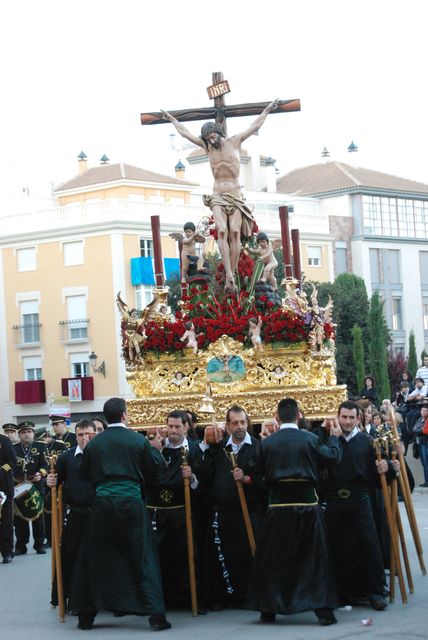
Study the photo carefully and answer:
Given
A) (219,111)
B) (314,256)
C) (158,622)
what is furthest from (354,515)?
(314,256)

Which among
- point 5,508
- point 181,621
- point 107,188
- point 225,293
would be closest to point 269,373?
point 225,293

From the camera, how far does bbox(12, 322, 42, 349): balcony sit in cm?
5484

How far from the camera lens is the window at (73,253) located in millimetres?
53438

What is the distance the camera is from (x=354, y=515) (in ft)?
35.2

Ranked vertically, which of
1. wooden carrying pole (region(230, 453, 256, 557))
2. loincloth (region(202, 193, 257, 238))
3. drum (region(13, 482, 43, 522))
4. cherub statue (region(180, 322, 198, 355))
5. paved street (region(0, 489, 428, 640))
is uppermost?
loincloth (region(202, 193, 257, 238))

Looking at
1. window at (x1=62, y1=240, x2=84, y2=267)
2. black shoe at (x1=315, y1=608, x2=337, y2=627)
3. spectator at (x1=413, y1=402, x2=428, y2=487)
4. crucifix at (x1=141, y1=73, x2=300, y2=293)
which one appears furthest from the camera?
window at (x1=62, y1=240, x2=84, y2=267)

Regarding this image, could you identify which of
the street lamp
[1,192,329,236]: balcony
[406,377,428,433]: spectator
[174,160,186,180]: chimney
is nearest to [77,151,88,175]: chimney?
[174,160,186,180]: chimney

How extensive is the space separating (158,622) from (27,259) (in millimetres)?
45693

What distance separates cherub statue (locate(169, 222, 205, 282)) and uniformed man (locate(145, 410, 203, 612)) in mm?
4390

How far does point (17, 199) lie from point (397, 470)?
51843mm

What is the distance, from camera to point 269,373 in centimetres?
1456

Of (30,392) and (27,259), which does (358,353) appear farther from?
(27,259)

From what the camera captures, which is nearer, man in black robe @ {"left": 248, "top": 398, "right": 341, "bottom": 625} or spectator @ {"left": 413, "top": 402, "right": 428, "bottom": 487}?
man in black robe @ {"left": 248, "top": 398, "right": 341, "bottom": 625}

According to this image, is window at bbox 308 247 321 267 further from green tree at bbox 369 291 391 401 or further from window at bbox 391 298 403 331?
green tree at bbox 369 291 391 401
